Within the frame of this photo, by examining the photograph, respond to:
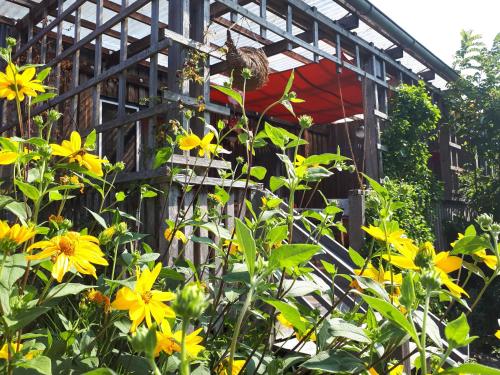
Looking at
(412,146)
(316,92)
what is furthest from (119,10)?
(412,146)

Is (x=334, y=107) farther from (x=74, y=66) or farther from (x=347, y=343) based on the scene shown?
(x=347, y=343)

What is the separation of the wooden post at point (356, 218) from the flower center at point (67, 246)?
3.52 metres

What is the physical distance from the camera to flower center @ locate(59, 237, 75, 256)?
701 millimetres

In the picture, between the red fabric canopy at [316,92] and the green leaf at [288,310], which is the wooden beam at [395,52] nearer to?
the red fabric canopy at [316,92]

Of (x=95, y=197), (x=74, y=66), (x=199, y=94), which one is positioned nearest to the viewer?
(x=199, y=94)

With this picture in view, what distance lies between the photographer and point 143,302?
0.67 m

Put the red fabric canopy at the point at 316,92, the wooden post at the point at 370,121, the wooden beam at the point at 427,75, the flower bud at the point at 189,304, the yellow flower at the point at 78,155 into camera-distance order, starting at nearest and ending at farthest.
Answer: the flower bud at the point at 189,304 → the yellow flower at the point at 78,155 → the wooden post at the point at 370,121 → the red fabric canopy at the point at 316,92 → the wooden beam at the point at 427,75

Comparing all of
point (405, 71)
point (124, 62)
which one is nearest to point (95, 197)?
point (124, 62)

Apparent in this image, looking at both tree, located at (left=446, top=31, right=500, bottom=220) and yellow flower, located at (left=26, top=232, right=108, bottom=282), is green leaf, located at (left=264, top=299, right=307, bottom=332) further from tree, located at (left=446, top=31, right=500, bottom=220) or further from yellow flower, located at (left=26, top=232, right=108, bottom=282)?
tree, located at (left=446, top=31, right=500, bottom=220)

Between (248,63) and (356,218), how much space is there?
1.77 metres

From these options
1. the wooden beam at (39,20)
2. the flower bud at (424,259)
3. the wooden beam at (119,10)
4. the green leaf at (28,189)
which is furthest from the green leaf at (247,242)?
the wooden beam at (119,10)

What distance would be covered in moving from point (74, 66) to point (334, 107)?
13.6 ft

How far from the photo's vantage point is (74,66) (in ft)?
13.0

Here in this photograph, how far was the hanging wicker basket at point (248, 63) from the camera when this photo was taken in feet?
10.4
